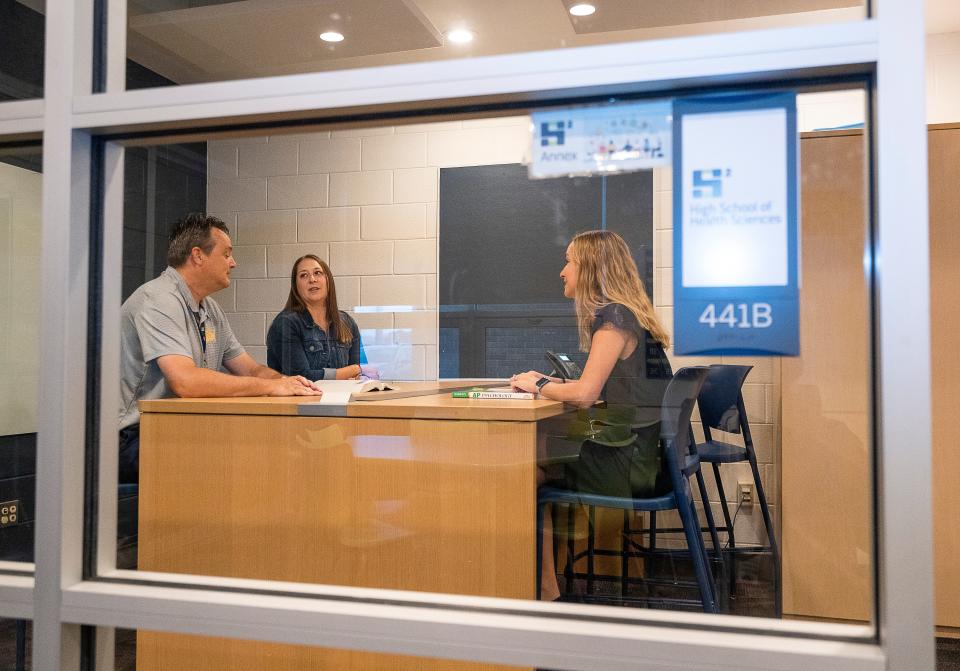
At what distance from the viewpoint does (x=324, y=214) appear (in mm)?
1837

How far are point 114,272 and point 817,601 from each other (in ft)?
3.72

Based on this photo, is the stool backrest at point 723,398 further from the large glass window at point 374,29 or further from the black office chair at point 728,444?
the large glass window at point 374,29

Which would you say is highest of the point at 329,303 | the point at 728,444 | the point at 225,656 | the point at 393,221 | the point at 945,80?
the point at 945,80

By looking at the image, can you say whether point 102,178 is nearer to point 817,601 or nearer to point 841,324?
point 841,324

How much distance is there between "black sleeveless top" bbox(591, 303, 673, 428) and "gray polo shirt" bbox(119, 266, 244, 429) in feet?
2.61

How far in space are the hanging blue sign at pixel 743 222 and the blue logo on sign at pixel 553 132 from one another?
150 mm

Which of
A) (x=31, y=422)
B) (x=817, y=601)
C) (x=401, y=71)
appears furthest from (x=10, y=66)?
(x=817, y=601)

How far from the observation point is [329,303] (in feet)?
6.06

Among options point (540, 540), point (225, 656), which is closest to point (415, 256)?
point (540, 540)

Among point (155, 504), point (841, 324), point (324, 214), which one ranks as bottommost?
point (155, 504)

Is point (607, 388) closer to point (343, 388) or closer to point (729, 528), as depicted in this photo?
point (729, 528)

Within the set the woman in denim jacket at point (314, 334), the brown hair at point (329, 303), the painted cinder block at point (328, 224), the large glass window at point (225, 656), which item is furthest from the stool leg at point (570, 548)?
the painted cinder block at point (328, 224)

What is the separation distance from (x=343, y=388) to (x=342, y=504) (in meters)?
0.24

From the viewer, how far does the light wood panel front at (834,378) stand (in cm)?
91
